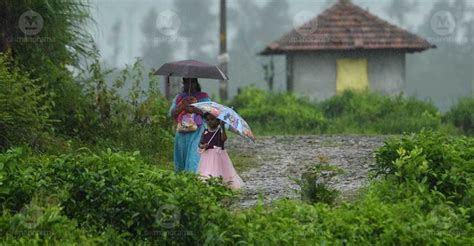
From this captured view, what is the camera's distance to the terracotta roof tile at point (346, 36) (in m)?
35.6

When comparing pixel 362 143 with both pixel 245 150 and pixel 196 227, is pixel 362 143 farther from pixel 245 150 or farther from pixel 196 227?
pixel 196 227

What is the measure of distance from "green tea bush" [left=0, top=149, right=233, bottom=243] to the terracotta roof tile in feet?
83.5

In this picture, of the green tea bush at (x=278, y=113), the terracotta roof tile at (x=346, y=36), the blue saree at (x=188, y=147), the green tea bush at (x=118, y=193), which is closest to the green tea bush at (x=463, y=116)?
the green tea bush at (x=278, y=113)

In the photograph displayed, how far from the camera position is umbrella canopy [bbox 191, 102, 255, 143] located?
12.6m

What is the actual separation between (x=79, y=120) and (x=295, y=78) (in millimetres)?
19846

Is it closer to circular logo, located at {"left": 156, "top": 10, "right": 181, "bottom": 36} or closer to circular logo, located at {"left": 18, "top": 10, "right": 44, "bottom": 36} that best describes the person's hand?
circular logo, located at {"left": 18, "top": 10, "right": 44, "bottom": 36}

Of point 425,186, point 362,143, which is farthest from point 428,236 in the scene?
point 362,143

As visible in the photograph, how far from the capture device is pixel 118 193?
→ 392 inches

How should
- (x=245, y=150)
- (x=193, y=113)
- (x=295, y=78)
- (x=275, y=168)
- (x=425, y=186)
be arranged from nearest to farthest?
(x=425, y=186), (x=193, y=113), (x=275, y=168), (x=245, y=150), (x=295, y=78)

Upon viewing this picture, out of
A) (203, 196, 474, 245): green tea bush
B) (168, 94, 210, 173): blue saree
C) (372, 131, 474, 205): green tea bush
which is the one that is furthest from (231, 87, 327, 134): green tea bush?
(203, 196, 474, 245): green tea bush

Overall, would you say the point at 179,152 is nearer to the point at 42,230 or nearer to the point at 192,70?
the point at 192,70

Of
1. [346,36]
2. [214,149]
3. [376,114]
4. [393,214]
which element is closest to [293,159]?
[214,149]

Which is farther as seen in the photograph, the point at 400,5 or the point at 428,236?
the point at 400,5

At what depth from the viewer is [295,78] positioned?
3666cm
